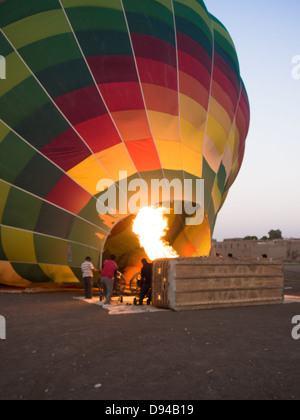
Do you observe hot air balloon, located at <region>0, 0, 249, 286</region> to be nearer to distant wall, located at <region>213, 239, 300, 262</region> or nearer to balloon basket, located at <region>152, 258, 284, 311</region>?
balloon basket, located at <region>152, 258, 284, 311</region>

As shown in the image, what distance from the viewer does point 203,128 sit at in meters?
10.1

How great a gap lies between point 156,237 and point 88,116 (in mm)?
3883

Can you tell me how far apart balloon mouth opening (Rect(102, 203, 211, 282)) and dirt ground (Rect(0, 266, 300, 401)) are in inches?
140

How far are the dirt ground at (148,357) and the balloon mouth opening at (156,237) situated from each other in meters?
3.57

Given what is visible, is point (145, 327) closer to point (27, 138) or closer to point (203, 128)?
point (27, 138)

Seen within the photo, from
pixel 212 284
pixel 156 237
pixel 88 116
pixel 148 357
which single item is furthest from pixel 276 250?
pixel 148 357

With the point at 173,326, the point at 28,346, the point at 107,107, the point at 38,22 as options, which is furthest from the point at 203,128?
the point at 28,346

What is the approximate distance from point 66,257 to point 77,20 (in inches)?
218

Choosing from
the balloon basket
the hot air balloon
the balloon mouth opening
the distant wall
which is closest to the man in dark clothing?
the balloon basket

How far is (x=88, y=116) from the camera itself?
888 centimetres

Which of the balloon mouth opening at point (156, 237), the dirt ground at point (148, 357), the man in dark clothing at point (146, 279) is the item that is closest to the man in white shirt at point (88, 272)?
the balloon mouth opening at point (156, 237)

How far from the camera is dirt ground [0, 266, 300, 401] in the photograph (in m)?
3.21

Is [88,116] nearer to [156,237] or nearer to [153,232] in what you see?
[153,232]

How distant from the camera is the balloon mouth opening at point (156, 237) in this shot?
10297mm
